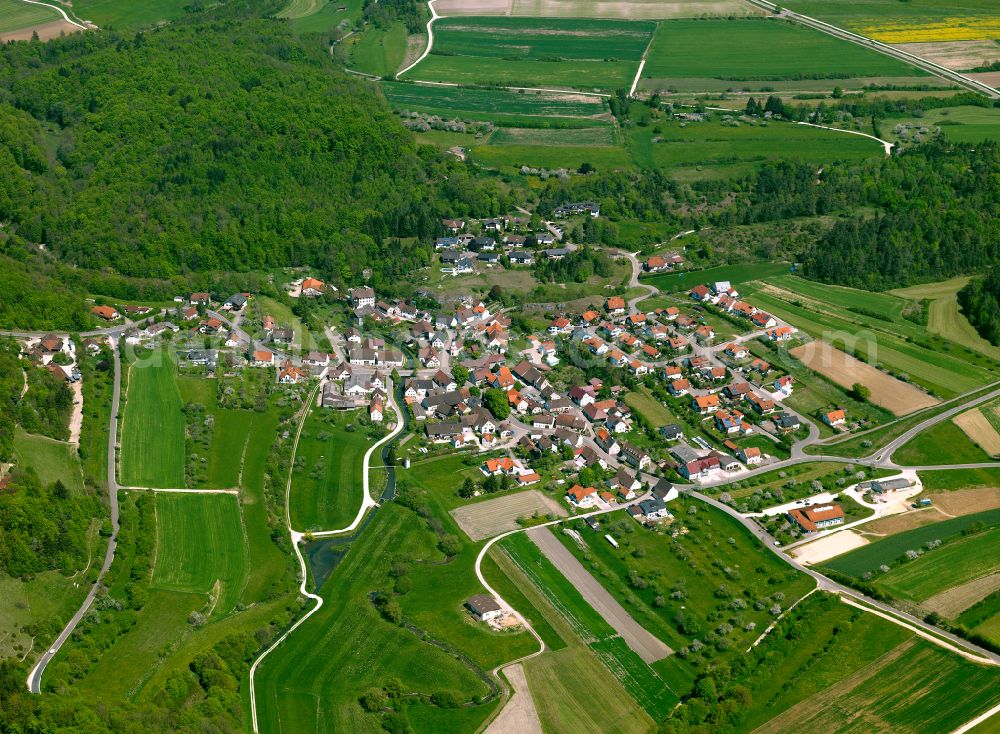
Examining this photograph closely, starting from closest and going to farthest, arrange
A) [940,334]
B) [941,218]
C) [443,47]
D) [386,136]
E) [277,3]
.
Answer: [940,334] < [941,218] < [386,136] < [443,47] < [277,3]

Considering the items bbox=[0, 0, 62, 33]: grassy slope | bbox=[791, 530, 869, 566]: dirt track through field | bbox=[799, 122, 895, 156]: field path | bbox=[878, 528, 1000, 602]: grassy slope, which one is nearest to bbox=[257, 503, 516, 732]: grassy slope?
bbox=[791, 530, 869, 566]: dirt track through field

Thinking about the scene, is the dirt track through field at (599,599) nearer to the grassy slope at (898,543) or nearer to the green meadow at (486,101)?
the grassy slope at (898,543)

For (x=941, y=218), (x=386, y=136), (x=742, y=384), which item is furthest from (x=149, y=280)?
(x=941, y=218)

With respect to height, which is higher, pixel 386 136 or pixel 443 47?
pixel 443 47

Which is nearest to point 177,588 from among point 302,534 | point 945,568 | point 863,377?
point 302,534

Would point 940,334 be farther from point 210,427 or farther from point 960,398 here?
point 210,427

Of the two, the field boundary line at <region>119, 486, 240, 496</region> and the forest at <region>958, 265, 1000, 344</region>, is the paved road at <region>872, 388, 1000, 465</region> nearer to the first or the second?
the forest at <region>958, 265, 1000, 344</region>

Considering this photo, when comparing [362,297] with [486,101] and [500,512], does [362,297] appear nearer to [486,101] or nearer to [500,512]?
[500,512]

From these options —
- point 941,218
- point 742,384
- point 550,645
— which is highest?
point 941,218
